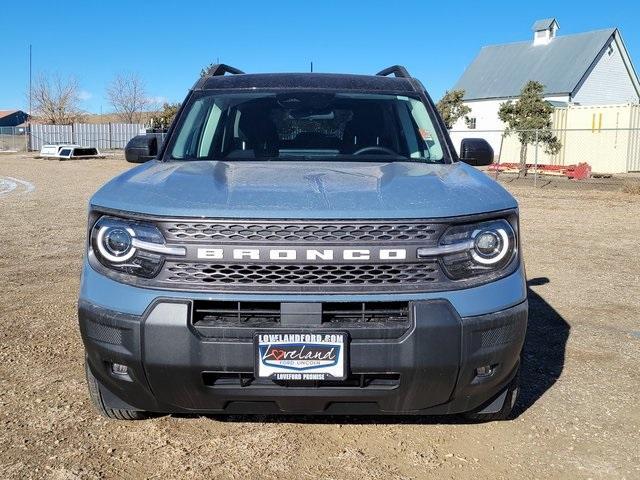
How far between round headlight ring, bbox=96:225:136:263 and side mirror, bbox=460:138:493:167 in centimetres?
247

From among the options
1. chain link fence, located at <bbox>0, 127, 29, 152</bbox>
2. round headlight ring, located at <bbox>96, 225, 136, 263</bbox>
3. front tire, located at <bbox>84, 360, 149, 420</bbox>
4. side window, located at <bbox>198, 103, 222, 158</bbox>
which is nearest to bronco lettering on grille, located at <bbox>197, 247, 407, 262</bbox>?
round headlight ring, located at <bbox>96, 225, 136, 263</bbox>

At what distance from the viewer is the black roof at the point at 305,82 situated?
4355 mm

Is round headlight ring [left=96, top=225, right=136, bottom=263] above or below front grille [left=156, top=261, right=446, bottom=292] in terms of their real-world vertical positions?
above

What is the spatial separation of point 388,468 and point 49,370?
2368mm

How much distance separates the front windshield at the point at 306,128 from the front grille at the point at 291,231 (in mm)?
1321

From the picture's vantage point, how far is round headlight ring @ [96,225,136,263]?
276 centimetres

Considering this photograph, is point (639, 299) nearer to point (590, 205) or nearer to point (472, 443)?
point (472, 443)

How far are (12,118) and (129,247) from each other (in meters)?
124

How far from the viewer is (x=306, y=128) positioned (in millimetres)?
4172

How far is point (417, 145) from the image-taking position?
4.24m

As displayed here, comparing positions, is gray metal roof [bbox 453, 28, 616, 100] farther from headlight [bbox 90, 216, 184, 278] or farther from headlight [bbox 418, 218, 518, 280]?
headlight [bbox 90, 216, 184, 278]

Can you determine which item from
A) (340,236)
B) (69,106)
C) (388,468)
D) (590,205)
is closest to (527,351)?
(388,468)

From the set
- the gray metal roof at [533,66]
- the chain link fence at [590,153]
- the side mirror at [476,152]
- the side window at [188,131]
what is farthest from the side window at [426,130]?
the gray metal roof at [533,66]

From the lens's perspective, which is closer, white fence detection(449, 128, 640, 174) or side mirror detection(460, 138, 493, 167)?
side mirror detection(460, 138, 493, 167)
